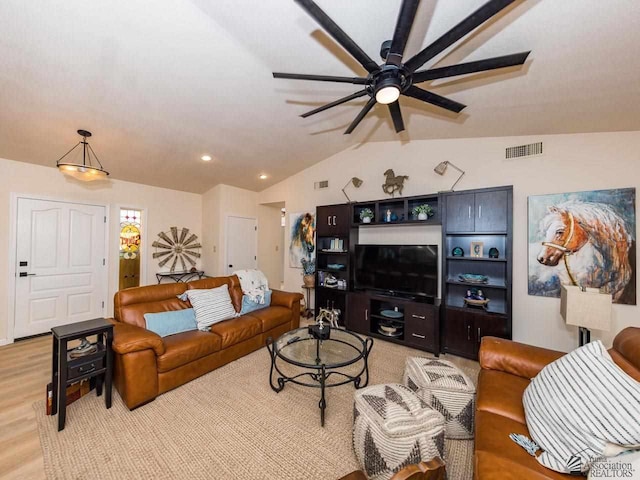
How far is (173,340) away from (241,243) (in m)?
3.21

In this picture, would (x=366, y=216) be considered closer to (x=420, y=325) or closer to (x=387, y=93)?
(x=420, y=325)

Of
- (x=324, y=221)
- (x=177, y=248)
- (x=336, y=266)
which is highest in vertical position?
(x=324, y=221)

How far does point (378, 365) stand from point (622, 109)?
129 inches

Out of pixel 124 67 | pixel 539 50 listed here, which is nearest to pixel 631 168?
pixel 539 50

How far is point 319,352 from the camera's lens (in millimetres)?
2498

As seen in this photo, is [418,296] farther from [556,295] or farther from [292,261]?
[292,261]

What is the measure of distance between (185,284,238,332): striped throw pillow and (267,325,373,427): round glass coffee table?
0.86 m

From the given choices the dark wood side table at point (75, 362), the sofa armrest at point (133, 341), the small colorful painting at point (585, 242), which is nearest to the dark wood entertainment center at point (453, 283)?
the small colorful painting at point (585, 242)

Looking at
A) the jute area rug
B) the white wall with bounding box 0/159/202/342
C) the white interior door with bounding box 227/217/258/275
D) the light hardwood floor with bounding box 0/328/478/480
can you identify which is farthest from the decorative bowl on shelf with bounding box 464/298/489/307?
the white wall with bounding box 0/159/202/342

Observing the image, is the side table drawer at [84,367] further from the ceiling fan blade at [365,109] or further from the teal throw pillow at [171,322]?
the ceiling fan blade at [365,109]

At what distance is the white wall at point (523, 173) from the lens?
2.62 m

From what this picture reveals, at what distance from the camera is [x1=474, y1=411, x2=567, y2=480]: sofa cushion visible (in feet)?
3.49

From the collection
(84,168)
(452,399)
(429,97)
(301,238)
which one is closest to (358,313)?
(301,238)

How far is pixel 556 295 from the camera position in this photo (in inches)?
114
